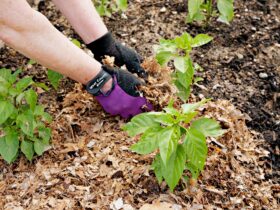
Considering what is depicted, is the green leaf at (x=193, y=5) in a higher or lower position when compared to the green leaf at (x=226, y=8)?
higher

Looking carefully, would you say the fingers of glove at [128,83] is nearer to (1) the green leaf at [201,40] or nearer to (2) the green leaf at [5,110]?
(1) the green leaf at [201,40]

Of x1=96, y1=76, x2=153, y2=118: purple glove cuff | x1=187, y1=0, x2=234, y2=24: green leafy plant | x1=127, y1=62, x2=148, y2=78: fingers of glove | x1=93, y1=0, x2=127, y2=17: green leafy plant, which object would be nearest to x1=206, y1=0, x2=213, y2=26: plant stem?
x1=187, y1=0, x2=234, y2=24: green leafy plant

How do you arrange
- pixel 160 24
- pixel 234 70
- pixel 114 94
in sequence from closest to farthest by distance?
pixel 114 94, pixel 234 70, pixel 160 24

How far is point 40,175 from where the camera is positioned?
2.35 metres

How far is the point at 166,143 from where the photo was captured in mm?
1920

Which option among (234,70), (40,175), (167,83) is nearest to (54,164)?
(40,175)

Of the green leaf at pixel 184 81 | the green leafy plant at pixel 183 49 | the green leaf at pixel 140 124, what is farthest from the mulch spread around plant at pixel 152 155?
the green leaf at pixel 140 124

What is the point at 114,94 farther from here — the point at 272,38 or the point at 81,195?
the point at 272,38

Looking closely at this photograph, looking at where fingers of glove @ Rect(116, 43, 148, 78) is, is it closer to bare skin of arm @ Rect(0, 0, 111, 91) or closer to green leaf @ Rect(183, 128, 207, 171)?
bare skin of arm @ Rect(0, 0, 111, 91)

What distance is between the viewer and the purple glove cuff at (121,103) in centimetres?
244

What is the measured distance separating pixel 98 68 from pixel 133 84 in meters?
0.21

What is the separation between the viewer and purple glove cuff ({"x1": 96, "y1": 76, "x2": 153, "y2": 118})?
244 centimetres

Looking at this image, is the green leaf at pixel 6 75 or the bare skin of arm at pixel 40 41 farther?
the green leaf at pixel 6 75

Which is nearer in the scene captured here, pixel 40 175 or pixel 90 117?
pixel 40 175
